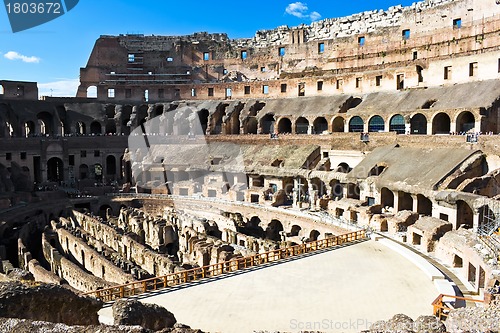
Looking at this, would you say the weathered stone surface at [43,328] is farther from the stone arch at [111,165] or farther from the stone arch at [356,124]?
the stone arch at [111,165]

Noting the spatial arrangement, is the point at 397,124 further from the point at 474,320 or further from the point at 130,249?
the point at 474,320

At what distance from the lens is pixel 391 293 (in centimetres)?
1496

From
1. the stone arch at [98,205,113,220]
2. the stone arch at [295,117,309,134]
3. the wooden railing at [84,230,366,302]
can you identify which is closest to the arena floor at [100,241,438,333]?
the wooden railing at [84,230,366,302]

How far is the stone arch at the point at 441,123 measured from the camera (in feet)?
115

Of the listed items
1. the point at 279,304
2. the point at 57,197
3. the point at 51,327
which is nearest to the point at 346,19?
the point at 57,197

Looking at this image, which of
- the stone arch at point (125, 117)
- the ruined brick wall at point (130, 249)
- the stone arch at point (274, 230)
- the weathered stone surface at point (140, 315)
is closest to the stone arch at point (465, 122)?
the stone arch at point (274, 230)

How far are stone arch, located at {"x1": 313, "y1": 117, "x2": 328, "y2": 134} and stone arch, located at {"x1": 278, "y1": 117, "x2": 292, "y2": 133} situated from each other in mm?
3531

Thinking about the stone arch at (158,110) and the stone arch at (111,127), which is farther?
the stone arch at (158,110)

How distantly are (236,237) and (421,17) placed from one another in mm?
32427

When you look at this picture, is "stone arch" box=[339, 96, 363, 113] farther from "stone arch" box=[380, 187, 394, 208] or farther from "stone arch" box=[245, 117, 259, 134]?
"stone arch" box=[380, 187, 394, 208]

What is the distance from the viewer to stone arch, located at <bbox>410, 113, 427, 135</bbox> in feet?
122

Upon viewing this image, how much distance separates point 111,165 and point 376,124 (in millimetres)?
30134

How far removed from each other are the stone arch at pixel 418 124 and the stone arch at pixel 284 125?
13.8 metres

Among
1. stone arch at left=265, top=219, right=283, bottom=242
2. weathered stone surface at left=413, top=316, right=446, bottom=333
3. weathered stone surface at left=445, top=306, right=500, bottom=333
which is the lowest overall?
stone arch at left=265, top=219, right=283, bottom=242
